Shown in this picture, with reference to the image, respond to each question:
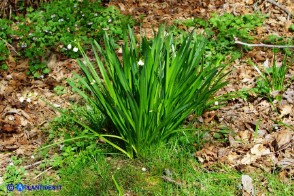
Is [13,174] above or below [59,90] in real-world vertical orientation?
below

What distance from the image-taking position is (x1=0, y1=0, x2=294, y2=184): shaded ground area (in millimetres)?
3037

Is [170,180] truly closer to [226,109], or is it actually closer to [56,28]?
[226,109]

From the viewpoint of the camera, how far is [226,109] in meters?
3.48

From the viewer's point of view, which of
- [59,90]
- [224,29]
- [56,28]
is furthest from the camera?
[56,28]

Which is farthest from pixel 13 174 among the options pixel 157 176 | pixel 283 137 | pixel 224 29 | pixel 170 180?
pixel 224 29

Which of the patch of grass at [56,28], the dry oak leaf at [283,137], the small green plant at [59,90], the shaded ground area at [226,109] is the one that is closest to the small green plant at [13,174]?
the shaded ground area at [226,109]

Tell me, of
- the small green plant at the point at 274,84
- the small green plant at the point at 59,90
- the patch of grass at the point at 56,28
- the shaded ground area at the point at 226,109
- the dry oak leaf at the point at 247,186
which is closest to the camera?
the dry oak leaf at the point at 247,186

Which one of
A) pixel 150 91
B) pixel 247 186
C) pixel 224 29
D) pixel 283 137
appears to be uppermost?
pixel 150 91

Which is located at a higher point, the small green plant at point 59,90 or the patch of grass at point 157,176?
the small green plant at point 59,90

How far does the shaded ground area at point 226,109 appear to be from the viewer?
3037mm

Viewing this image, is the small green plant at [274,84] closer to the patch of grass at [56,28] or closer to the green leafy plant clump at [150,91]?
the green leafy plant clump at [150,91]

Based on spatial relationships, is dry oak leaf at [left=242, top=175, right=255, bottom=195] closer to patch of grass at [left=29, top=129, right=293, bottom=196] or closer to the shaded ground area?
patch of grass at [left=29, top=129, right=293, bottom=196]

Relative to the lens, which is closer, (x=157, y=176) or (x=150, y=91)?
(x=150, y=91)

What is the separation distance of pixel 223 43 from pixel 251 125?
1.31 metres
